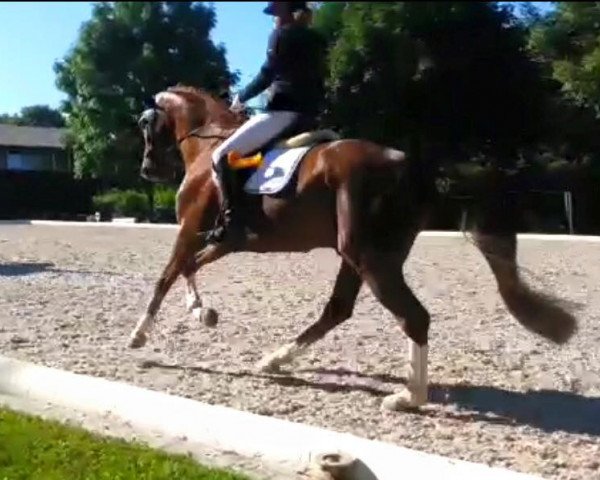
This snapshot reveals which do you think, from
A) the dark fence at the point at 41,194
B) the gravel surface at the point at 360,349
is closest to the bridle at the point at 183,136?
the dark fence at the point at 41,194

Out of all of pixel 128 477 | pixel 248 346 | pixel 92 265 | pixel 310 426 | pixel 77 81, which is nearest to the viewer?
pixel 128 477

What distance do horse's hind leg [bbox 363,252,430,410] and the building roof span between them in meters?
2.35

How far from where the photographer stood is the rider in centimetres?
599

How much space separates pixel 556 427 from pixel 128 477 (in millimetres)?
2345

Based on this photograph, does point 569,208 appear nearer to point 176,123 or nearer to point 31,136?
point 176,123

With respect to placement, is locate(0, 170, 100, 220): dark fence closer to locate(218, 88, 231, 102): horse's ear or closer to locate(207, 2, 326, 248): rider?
locate(218, 88, 231, 102): horse's ear

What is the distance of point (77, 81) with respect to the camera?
267 inches

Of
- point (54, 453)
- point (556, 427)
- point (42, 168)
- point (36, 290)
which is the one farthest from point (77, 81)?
point (36, 290)

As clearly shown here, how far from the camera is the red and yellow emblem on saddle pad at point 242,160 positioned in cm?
691

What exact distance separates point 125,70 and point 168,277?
161cm

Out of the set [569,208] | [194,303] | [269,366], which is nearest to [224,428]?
[269,366]

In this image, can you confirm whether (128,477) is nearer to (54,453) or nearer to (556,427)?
(54,453)

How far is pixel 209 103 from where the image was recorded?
24.9ft

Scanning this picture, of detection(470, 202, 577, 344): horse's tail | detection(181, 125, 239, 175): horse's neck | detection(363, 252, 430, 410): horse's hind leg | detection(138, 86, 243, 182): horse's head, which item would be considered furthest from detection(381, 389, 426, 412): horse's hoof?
detection(138, 86, 243, 182): horse's head
